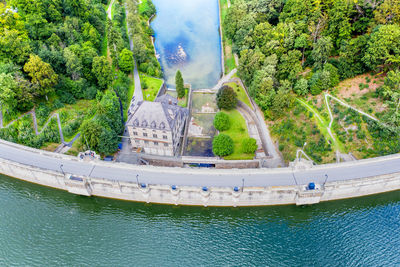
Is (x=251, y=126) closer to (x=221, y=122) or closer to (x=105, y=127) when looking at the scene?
(x=221, y=122)

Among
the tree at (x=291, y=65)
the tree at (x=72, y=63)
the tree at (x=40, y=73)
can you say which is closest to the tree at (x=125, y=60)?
the tree at (x=72, y=63)

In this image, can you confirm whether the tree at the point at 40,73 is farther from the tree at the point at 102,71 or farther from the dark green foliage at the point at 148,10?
the dark green foliage at the point at 148,10

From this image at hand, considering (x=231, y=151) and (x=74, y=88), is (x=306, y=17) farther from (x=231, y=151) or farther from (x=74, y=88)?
(x=74, y=88)

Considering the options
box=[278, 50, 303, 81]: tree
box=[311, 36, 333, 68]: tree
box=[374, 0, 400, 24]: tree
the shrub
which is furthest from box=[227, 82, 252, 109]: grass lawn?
box=[374, 0, 400, 24]: tree

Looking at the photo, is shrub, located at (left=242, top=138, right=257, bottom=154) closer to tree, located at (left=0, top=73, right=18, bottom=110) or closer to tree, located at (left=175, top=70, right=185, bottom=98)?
tree, located at (left=175, top=70, right=185, bottom=98)

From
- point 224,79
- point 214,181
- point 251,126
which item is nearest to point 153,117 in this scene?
point 214,181

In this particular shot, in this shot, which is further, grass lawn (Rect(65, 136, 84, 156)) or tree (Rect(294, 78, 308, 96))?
tree (Rect(294, 78, 308, 96))
